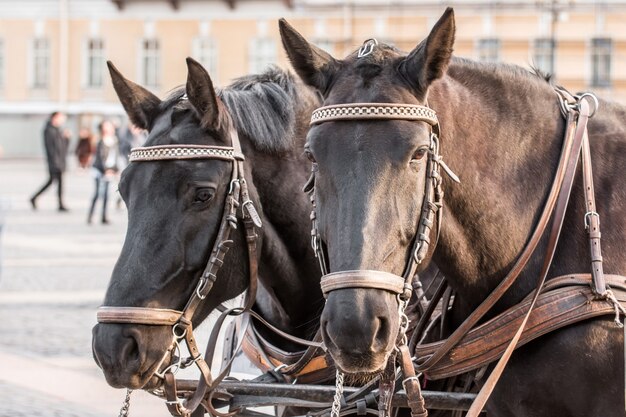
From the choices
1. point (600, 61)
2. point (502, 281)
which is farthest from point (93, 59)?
point (502, 281)

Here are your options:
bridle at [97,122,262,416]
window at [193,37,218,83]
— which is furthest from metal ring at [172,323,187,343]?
window at [193,37,218,83]

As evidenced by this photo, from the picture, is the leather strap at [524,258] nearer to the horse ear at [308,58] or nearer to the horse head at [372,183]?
the horse head at [372,183]

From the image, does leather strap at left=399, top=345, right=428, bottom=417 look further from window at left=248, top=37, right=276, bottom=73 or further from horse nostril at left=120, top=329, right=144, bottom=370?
window at left=248, top=37, right=276, bottom=73

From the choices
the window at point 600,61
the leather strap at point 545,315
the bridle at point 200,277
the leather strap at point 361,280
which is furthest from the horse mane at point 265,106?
the window at point 600,61

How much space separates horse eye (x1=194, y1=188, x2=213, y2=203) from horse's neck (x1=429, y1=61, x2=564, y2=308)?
925 millimetres

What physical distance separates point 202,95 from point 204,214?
432 mm

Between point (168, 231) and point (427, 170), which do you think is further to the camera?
point (168, 231)

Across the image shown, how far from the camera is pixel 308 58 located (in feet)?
10.6

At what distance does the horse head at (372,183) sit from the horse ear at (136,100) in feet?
3.65

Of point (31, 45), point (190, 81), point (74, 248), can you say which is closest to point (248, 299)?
point (190, 81)

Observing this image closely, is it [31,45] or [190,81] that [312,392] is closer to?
[190,81]

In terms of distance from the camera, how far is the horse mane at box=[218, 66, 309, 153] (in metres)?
4.21

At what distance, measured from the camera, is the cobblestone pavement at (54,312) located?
261 inches

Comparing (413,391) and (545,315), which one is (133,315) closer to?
(413,391)
